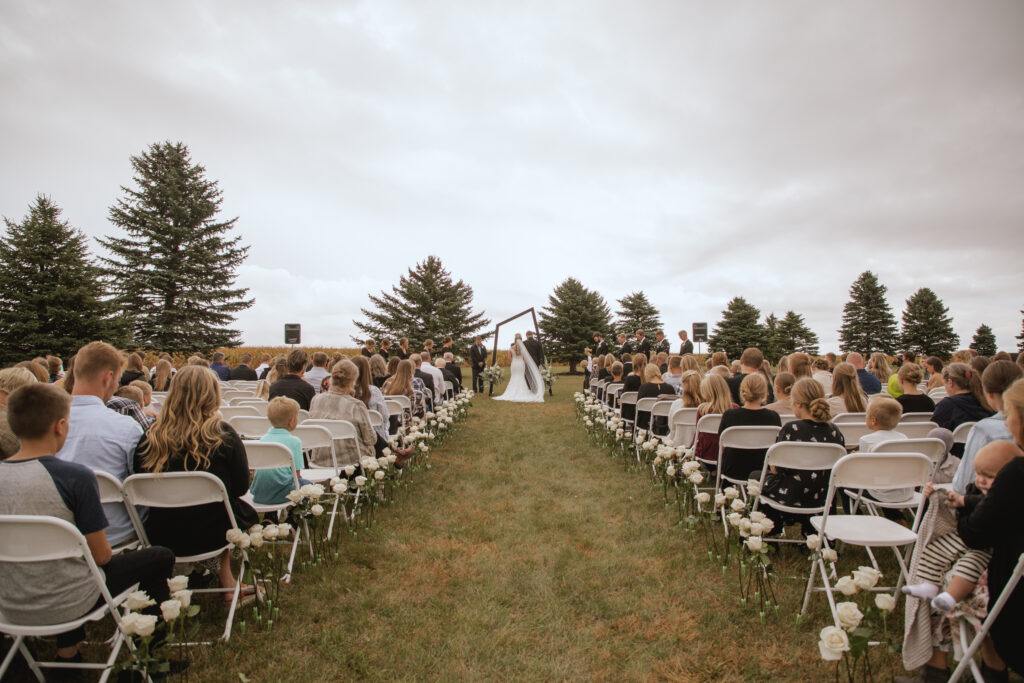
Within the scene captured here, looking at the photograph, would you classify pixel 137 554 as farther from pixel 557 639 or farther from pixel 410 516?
pixel 410 516

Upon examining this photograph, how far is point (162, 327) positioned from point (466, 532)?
32.1m

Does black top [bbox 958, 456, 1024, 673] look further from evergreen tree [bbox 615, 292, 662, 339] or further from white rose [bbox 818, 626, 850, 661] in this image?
evergreen tree [bbox 615, 292, 662, 339]

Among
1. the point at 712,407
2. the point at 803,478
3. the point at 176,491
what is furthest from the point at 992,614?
the point at 176,491

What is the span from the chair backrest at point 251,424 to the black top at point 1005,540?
5.34m

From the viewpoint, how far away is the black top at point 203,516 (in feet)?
9.55

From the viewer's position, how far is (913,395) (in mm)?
5551

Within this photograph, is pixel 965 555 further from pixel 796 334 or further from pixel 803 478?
pixel 796 334

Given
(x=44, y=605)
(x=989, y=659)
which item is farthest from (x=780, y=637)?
(x=44, y=605)

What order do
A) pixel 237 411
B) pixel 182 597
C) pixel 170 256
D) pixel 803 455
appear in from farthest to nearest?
pixel 170 256, pixel 237 411, pixel 803 455, pixel 182 597

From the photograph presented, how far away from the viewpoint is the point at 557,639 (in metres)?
2.98

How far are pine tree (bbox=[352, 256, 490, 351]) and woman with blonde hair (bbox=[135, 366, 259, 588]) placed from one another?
37653mm

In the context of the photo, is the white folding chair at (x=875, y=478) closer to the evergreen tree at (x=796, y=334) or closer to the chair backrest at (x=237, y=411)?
the chair backrest at (x=237, y=411)

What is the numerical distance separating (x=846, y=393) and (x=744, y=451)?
1861 millimetres

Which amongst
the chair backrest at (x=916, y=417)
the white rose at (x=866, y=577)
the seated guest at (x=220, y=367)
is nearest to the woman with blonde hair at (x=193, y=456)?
the white rose at (x=866, y=577)
